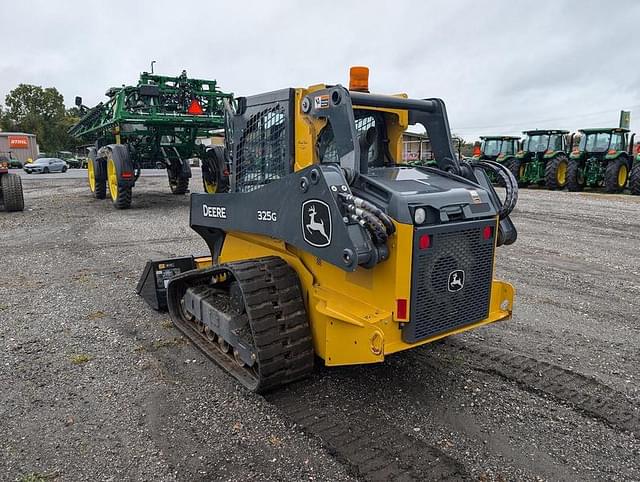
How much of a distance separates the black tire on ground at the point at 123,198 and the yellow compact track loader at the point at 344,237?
8944mm

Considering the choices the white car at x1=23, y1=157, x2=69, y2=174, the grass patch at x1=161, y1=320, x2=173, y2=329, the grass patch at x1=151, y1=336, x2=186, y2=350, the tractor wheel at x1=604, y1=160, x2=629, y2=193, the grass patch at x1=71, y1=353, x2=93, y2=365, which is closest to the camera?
the grass patch at x1=71, y1=353, x2=93, y2=365

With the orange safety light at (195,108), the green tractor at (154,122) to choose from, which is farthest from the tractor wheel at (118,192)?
the orange safety light at (195,108)

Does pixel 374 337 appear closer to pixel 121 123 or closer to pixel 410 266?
pixel 410 266

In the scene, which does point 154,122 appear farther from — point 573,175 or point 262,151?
point 573,175

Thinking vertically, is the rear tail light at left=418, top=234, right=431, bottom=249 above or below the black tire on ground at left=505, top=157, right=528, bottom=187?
below

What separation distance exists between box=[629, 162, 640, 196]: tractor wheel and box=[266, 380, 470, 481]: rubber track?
18.0m

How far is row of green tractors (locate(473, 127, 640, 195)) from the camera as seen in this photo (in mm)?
18844

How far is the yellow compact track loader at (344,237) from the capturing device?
2938mm

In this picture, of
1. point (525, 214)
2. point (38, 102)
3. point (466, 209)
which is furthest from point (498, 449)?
point (38, 102)

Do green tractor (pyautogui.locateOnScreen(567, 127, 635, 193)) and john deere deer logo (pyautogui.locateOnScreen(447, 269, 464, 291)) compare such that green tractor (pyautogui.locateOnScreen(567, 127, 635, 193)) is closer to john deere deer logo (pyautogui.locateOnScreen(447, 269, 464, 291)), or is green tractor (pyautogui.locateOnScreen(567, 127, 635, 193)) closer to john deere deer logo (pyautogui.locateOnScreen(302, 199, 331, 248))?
john deere deer logo (pyautogui.locateOnScreen(447, 269, 464, 291))

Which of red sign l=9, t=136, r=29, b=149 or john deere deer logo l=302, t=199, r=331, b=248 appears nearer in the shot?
john deere deer logo l=302, t=199, r=331, b=248

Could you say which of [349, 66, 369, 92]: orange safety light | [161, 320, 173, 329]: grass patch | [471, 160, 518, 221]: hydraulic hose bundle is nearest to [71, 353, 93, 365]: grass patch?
[161, 320, 173, 329]: grass patch

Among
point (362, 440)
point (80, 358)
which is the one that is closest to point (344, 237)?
point (362, 440)

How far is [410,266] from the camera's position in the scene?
2.94 meters
